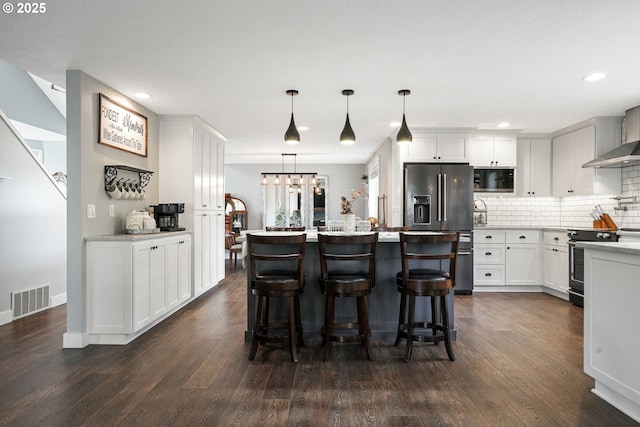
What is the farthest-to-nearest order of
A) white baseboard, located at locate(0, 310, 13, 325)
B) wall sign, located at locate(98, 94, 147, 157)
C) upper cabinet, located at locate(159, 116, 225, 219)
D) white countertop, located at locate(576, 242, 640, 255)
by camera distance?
upper cabinet, located at locate(159, 116, 225, 219) → white baseboard, located at locate(0, 310, 13, 325) → wall sign, located at locate(98, 94, 147, 157) → white countertop, located at locate(576, 242, 640, 255)

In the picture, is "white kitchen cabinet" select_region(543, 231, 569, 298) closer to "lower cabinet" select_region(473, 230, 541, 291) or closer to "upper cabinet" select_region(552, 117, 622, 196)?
"lower cabinet" select_region(473, 230, 541, 291)

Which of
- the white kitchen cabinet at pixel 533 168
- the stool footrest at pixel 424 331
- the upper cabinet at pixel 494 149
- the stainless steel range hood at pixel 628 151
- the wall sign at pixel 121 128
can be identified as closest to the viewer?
the stool footrest at pixel 424 331

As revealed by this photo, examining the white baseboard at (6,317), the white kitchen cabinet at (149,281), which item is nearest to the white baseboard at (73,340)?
the white kitchen cabinet at (149,281)

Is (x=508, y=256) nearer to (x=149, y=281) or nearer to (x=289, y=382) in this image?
(x=289, y=382)

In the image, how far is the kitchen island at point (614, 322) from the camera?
2098 mm

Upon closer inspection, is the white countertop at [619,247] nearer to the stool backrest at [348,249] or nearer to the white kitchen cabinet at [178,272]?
the stool backrest at [348,249]

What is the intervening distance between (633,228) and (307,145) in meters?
5.00

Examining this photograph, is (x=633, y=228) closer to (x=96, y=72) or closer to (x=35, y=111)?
(x=96, y=72)

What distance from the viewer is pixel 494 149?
579 centimetres

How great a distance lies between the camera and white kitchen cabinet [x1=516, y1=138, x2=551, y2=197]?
5.88 metres

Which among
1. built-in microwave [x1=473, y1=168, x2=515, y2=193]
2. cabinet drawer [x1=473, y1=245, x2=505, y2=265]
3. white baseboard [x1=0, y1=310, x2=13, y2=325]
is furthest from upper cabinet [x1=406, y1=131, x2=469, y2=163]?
white baseboard [x1=0, y1=310, x2=13, y2=325]

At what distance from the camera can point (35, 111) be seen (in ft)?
18.7

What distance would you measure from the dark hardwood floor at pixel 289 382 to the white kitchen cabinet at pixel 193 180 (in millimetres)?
1497

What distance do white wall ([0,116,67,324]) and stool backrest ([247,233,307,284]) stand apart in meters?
2.75
